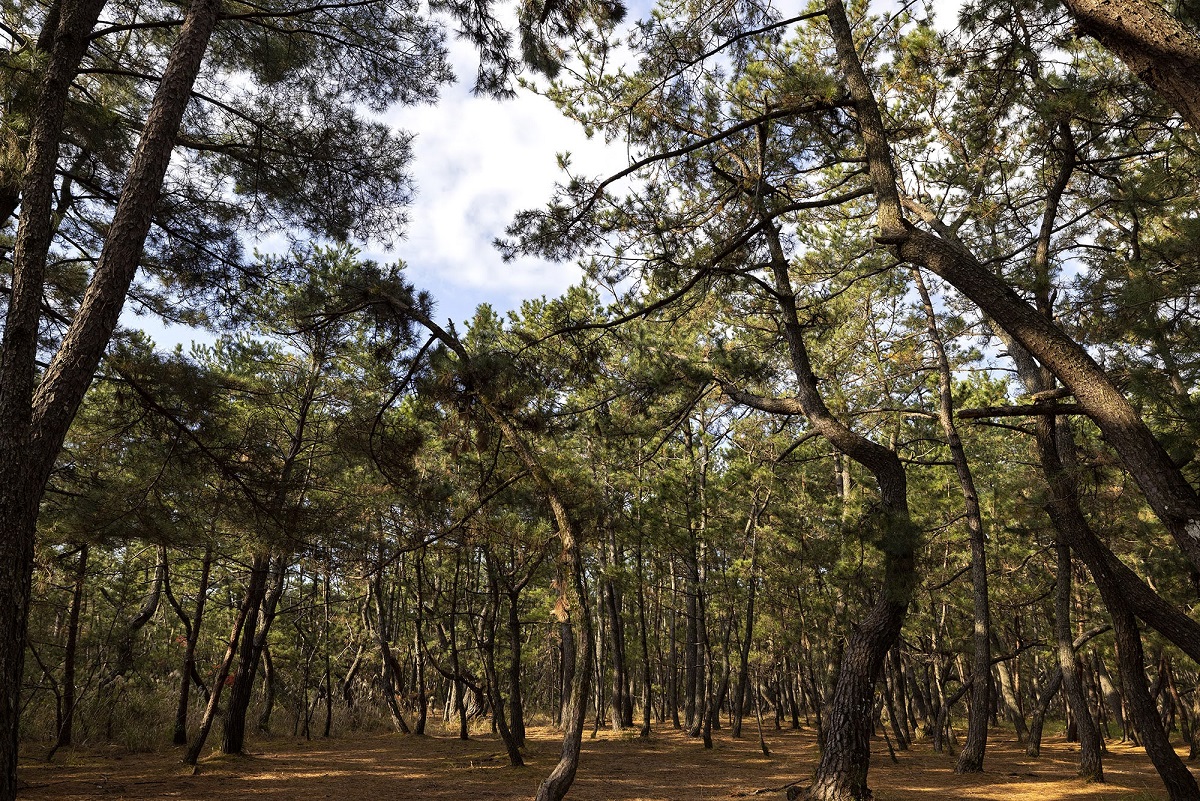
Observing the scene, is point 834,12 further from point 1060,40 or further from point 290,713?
point 290,713

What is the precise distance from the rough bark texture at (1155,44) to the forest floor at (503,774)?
7.03 m

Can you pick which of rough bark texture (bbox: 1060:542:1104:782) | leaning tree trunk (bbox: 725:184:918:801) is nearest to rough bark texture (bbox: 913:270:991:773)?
rough bark texture (bbox: 1060:542:1104:782)

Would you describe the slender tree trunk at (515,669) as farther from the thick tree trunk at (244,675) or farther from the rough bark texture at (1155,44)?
the rough bark texture at (1155,44)

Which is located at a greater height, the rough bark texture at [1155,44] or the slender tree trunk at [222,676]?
the rough bark texture at [1155,44]

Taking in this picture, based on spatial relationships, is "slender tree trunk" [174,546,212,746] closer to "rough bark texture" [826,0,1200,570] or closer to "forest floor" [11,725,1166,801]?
"forest floor" [11,725,1166,801]

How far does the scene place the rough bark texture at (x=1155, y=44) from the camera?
2727 millimetres

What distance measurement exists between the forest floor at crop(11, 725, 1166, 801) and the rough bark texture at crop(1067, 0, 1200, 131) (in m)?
7.03

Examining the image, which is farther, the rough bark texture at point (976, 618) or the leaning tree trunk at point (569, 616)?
the rough bark texture at point (976, 618)

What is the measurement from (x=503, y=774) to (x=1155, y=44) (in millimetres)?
9713

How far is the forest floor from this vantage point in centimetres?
728

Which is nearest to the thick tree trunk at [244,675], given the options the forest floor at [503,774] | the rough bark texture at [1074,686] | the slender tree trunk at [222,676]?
the slender tree trunk at [222,676]

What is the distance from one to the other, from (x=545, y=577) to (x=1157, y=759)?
1199cm

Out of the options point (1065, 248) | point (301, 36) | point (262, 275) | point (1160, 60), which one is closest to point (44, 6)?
point (301, 36)

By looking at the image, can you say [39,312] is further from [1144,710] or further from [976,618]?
[976,618]
